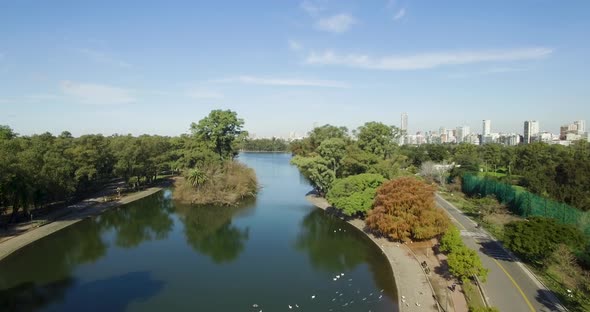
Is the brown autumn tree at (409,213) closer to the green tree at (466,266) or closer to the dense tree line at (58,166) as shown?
the green tree at (466,266)

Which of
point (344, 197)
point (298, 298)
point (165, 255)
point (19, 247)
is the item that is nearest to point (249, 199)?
point (344, 197)

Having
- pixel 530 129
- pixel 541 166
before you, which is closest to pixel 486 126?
pixel 530 129

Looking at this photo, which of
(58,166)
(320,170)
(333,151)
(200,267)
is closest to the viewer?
(200,267)

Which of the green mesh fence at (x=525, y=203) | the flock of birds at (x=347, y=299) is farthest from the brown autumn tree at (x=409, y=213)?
the green mesh fence at (x=525, y=203)

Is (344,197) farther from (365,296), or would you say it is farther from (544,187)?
(544,187)

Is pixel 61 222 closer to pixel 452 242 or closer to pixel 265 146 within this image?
pixel 452 242

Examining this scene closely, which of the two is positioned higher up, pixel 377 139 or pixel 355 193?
pixel 377 139

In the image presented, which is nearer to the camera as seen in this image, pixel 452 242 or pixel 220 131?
pixel 452 242
